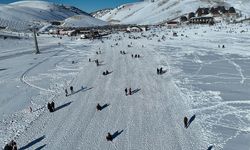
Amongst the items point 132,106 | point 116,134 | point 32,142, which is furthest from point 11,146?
point 132,106

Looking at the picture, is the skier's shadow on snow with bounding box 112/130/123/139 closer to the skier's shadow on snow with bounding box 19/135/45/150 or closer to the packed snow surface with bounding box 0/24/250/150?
the packed snow surface with bounding box 0/24/250/150

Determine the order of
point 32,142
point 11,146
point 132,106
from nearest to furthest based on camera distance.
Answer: point 11,146
point 32,142
point 132,106

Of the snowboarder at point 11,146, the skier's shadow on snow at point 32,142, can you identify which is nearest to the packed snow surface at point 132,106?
the skier's shadow on snow at point 32,142

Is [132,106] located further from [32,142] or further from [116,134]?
[32,142]

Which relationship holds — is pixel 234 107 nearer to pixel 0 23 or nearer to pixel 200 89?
pixel 200 89

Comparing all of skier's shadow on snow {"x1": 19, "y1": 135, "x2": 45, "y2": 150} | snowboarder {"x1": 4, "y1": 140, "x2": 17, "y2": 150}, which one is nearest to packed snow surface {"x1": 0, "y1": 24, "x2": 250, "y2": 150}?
skier's shadow on snow {"x1": 19, "y1": 135, "x2": 45, "y2": 150}

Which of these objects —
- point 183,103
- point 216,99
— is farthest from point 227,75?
point 183,103

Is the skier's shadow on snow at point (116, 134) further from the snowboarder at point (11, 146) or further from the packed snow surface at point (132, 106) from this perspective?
the snowboarder at point (11, 146)

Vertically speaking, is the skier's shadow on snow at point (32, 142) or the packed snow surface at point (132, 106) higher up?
the packed snow surface at point (132, 106)
